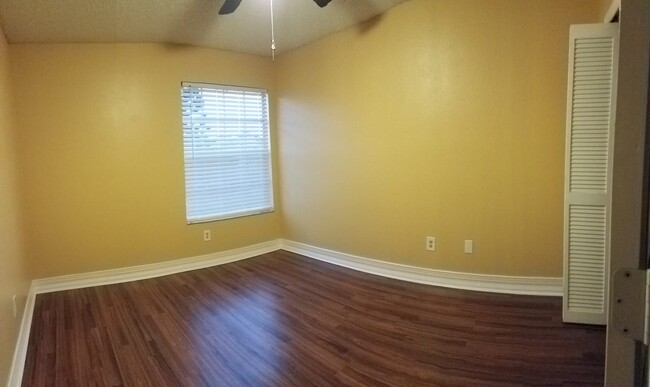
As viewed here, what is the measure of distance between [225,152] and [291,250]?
1465 mm

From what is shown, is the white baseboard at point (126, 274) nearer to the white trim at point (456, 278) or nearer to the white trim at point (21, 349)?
the white trim at point (21, 349)

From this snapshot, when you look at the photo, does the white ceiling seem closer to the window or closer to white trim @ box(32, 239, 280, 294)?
the window

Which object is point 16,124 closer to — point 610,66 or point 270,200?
point 270,200

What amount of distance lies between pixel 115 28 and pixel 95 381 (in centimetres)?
280

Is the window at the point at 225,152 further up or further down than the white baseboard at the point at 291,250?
further up

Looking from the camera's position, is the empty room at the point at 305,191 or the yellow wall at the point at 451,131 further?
the yellow wall at the point at 451,131

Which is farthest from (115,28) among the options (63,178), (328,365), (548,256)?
(548,256)

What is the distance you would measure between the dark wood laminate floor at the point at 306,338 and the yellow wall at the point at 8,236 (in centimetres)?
26

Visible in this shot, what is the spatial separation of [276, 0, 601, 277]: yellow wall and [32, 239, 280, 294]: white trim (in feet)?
4.16

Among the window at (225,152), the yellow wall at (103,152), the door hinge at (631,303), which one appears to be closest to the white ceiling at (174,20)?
the yellow wall at (103,152)

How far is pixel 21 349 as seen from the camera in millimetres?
2133

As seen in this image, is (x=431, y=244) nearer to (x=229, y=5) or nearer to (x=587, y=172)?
(x=587, y=172)

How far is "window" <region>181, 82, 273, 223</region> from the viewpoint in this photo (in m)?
3.84

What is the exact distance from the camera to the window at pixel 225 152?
3.84 m
